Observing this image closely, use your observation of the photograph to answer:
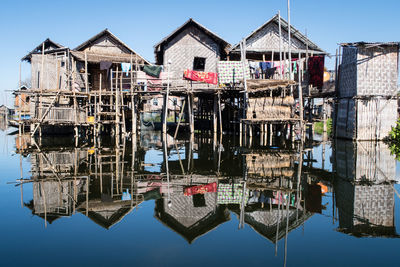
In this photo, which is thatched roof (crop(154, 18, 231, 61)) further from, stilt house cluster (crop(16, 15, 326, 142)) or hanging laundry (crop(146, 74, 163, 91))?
hanging laundry (crop(146, 74, 163, 91))

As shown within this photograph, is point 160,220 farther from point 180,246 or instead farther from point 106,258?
point 106,258

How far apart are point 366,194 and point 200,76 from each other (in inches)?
488

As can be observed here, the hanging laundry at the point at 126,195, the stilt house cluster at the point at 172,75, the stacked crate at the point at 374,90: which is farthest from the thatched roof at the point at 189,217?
the stacked crate at the point at 374,90

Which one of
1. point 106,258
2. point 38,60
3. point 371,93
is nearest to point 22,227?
point 106,258

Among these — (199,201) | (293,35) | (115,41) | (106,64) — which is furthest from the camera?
(115,41)

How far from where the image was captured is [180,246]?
412 cm

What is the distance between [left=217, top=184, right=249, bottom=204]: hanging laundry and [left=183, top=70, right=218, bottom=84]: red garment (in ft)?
36.7

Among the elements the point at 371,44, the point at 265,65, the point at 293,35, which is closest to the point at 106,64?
the point at 265,65

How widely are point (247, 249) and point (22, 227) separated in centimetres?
342

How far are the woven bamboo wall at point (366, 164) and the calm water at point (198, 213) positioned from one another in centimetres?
5

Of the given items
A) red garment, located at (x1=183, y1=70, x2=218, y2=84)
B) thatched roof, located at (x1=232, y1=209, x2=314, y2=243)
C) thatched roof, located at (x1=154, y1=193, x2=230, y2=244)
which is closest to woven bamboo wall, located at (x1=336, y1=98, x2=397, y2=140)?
red garment, located at (x1=183, y1=70, x2=218, y2=84)

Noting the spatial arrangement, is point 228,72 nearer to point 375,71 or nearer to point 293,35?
point 293,35

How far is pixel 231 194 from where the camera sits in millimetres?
6398

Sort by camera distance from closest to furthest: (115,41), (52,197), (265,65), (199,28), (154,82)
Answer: (52,197), (265,65), (154,82), (199,28), (115,41)
